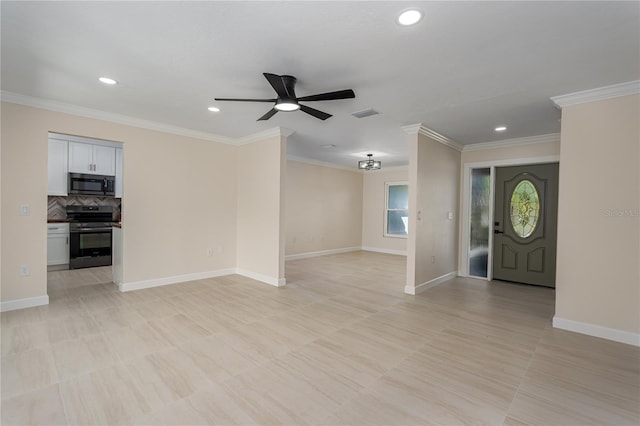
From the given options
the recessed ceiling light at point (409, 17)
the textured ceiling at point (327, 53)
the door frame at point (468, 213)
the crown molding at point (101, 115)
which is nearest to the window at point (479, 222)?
the door frame at point (468, 213)

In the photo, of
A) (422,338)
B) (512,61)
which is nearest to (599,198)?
(512,61)

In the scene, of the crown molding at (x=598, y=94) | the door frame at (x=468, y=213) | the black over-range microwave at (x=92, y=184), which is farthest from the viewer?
the black over-range microwave at (x=92, y=184)

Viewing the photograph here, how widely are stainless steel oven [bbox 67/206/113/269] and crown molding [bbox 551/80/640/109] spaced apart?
792 cm

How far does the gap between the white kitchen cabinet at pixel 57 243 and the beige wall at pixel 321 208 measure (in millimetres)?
4453

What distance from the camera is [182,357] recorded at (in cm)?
257

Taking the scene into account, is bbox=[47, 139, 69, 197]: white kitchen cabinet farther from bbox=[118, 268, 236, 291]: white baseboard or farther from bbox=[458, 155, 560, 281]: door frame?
bbox=[458, 155, 560, 281]: door frame

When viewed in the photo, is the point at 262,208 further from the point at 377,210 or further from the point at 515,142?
the point at 377,210

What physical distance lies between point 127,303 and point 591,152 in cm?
580

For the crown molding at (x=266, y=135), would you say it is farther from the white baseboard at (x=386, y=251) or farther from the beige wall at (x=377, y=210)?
the white baseboard at (x=386, y=251)

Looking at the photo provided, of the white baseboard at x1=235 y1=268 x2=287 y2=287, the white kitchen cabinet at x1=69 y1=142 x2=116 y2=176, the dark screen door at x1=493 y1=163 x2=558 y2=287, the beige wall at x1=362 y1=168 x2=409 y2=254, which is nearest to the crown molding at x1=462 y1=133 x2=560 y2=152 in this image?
the dark screen door at x1=493 y1=163 x2=558 y2=287

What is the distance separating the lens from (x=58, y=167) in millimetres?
5766

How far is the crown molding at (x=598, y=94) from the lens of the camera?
9.74 feet

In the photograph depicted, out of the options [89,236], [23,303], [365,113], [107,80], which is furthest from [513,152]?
[89,236]

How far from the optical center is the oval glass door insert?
17.0ft
